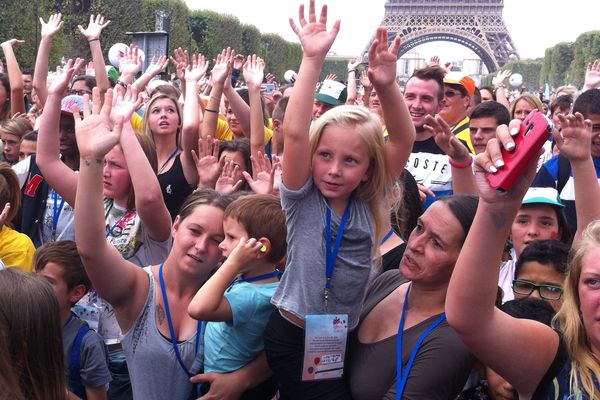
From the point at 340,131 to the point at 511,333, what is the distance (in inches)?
37.1

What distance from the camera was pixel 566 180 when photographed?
4578mm

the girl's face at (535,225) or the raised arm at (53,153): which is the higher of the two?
the raised arm at (53,153)

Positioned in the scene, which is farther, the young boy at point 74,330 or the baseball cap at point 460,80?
the baseball cap at point 460,80

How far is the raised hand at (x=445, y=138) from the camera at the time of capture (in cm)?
357

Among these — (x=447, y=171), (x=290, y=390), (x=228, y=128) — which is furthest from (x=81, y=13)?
(x=290, y=390)

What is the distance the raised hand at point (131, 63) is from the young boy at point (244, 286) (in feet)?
8.54

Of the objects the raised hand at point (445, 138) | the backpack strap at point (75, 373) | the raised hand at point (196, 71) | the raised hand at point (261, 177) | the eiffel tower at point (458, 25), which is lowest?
the backpack strap at point (75, 373)

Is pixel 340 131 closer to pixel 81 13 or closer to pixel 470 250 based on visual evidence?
pixel 470 250

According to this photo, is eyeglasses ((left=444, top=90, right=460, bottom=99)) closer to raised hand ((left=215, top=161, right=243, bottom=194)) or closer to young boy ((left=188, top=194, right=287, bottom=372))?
raised hand ((left=215, top=161, right=243, bottom=194))

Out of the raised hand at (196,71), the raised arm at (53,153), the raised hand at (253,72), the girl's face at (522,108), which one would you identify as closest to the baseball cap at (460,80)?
the girl's face at (522,108)

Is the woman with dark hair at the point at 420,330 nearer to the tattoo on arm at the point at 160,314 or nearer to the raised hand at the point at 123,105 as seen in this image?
the tattoo on arm at the point at 160,314

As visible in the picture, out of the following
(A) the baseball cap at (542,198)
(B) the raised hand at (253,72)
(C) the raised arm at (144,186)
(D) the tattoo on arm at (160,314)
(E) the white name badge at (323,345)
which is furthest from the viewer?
(B) the raised hand at (253,72)

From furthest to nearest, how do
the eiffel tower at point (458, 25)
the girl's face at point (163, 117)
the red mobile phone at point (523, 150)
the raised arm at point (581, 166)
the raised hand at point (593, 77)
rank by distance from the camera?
the eiffel tower at point (458, 25)
the raised hand at point (593, 77)
the girl's face at point (163, 117)
the raised arm at point (581, 166)
the red mobile phone at point (523, 150)

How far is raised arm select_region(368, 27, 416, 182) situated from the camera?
289 centimetres
